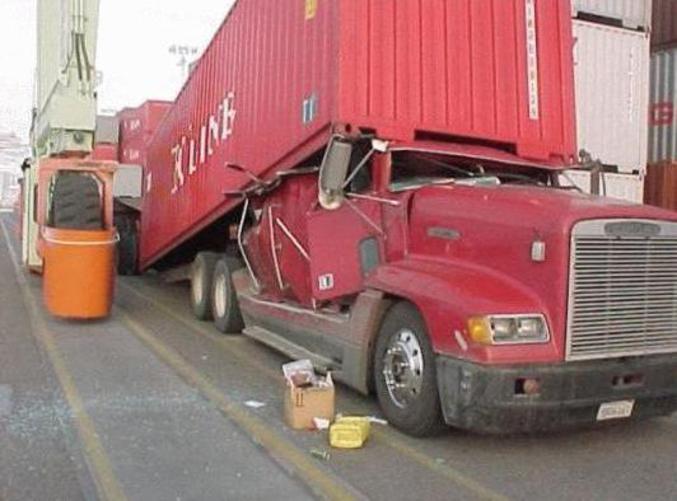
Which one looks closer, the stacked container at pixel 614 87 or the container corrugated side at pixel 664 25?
the stacked container at pixel 614 87

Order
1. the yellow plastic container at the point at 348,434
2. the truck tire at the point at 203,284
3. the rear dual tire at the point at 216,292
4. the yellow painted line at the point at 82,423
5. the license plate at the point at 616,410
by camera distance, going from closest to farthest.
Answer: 1. the yellow painted line at the point at 82,423
2. the license plate at the point at 616,410
3. the yellow plastic container at the point at 348,434
4. the rear dual tire at the point at 216,292
5. the truck tire at the point at 203,284

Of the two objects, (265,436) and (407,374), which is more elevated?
(407,374)

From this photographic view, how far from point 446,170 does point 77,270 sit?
4.47 metres

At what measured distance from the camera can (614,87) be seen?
12.1 m

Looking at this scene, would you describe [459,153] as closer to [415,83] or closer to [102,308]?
[415,83]

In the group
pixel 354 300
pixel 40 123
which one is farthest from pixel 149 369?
pixel 40 123

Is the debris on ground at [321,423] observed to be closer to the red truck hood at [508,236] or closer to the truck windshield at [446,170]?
the red truck hood at [508,236]

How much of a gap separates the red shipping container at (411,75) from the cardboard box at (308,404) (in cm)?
205

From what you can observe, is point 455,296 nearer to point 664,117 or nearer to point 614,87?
point 614,87

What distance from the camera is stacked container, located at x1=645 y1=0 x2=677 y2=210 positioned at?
41.5 feet

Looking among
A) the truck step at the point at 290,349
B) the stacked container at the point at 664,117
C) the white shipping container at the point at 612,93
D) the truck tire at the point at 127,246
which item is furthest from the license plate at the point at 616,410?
the truck tire at the point at 127,246

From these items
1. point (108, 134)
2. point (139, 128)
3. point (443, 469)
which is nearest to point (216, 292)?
point (443, 469)

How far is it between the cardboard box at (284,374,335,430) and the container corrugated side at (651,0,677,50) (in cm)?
1078

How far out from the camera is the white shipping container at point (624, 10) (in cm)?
1218
